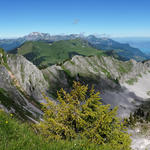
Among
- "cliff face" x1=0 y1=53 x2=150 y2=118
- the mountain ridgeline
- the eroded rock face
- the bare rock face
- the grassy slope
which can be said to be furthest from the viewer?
the bare rock face

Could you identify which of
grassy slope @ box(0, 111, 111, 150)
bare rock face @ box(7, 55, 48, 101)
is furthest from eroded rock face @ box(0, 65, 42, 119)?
grassy slope @ box(0, 111, 111, 150)

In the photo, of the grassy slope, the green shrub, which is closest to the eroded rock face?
the green shrub

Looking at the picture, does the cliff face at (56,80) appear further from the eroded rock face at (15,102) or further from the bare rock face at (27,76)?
the eroded rock face at (15,102)

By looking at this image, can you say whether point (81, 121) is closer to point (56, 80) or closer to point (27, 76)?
point (27, 76)

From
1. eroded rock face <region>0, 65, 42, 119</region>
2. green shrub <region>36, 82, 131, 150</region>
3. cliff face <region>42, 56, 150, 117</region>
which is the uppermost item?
green shrub <region>36, 82, 131, 150</region>

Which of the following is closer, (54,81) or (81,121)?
(81,121)

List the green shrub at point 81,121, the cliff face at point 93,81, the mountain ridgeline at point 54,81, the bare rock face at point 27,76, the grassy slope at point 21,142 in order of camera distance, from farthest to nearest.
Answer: the cliff face at point 93,81
the bare rock face at point 27,76
the mountain ridgeline at point 54,81
the green shrub at point 81,121
the grassy slope at point 21,142

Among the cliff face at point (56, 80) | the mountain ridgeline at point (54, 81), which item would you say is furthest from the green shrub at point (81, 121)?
the mountain ridgeline at point (54, 81)

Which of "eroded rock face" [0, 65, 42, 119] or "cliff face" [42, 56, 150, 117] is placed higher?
"eroded rock face" [0, 65, 42, 119]

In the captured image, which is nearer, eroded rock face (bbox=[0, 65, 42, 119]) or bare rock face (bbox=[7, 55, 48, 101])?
eroded rock face (bbox=[0, 65, 42, 119])

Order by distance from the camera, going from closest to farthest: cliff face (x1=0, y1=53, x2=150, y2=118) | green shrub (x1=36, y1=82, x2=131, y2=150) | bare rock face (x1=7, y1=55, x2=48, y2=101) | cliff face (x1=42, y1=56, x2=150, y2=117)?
green shrub (x1=36, y1=82, x2=131, y2=150) → cliff face (x1=0, y1=53, x2=150, y2=118) → bare rock face (x1=7, y1=55, x2=48, y2=101) → cliff face (x1=42, y1=56, x2=150, y2=117)

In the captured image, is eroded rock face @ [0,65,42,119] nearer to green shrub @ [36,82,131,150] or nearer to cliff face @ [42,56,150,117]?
green shrub @ [36,82,131,150]

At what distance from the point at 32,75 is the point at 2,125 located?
11126 centimetres

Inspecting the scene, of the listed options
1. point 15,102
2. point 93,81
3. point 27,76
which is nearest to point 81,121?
point 15,102
